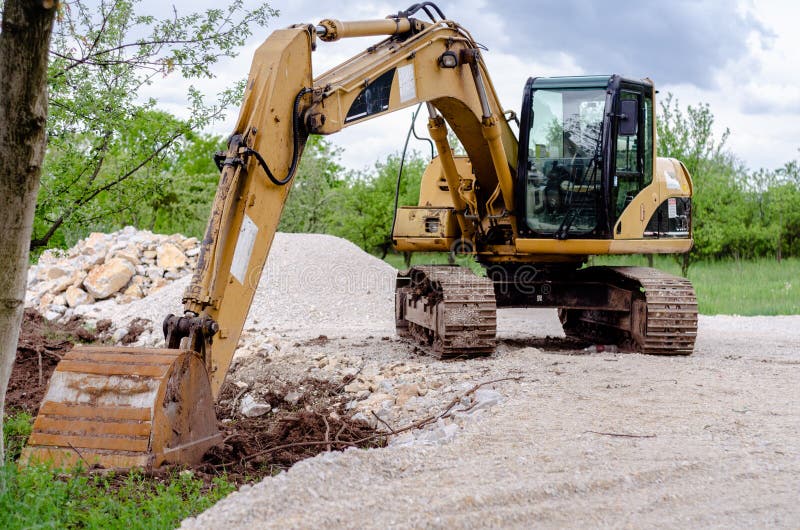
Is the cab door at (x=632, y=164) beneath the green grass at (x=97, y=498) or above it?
above

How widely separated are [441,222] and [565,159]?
5.74 ft

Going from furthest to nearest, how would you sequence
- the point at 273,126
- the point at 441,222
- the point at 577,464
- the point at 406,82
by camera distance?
the point at 441,222 → the point at 406,82 → the point at 273,126 → the point at 577,464

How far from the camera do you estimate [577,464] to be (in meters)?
4.92

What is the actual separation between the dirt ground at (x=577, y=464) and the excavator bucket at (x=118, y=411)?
86cm

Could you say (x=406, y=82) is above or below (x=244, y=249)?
above

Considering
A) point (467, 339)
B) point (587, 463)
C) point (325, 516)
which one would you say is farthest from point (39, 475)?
point (467, 339)

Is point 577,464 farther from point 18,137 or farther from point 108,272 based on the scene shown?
point 108,272

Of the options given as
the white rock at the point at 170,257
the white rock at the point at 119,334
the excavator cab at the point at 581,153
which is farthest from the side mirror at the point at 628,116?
the white rock at the point at 170,257

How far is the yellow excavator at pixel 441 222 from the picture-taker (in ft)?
16.8

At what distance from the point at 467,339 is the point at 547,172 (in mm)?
2119

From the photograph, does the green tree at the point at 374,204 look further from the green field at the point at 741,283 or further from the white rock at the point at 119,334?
the white rock at the point at 119,334

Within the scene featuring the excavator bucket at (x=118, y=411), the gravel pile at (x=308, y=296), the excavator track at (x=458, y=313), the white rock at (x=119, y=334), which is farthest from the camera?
the gravel pile at (x=308, y=296)

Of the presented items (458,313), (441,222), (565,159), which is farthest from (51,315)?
(565,159)

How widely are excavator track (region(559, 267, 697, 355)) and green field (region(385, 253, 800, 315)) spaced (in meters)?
7.80
